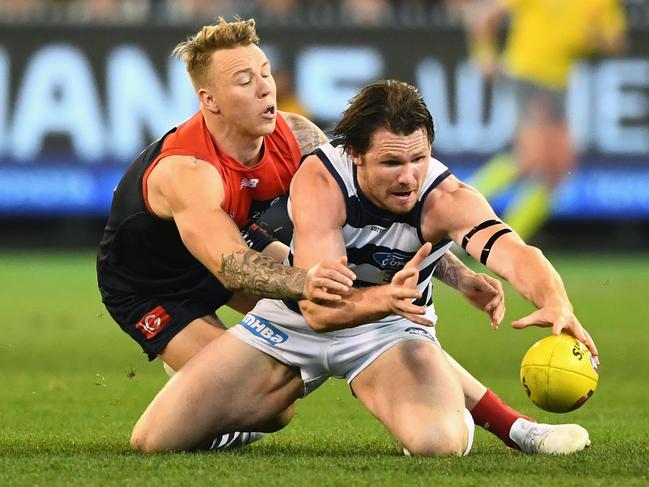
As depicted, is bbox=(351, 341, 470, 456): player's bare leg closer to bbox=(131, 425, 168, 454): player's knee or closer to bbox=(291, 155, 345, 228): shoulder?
bbox=(291, 155, 345, 228): shoulder

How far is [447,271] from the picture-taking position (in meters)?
6.64

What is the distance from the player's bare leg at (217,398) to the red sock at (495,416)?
33.1 inches

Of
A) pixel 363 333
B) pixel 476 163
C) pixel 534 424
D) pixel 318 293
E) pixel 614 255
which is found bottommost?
pixel 614 255

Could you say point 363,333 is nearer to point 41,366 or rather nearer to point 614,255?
point 41,366

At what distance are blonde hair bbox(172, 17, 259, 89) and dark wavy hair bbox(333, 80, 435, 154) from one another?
2.96 ft

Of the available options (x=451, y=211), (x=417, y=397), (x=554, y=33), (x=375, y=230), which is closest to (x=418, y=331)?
(x=417, y=397)

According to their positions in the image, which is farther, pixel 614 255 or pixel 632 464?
pixel 614 255

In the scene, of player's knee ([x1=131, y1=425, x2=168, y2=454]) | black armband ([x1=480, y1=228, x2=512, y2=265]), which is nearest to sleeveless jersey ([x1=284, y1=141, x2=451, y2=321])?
black armband ([x1=480, y1=228, x2=512, y2=265])

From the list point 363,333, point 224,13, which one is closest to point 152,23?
point 224,13

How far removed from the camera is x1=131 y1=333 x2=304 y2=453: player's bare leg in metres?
6.16

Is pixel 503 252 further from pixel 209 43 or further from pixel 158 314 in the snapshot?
pixel 158 314

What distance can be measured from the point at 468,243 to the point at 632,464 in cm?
114

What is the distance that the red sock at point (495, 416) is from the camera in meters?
6.36

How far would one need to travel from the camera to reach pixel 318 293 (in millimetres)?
5562
